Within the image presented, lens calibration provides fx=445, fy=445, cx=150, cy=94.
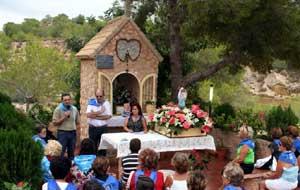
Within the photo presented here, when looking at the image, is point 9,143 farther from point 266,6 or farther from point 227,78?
point 227,78

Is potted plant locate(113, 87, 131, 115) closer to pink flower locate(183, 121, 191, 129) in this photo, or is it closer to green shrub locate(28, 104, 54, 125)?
green shrub locate(28, 104, 54, 125)

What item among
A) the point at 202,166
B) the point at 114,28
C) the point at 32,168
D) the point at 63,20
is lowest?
the point at 202,166

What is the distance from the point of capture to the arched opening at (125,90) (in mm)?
12070

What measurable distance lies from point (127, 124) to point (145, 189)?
455 cm

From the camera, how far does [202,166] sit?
8.51 meters

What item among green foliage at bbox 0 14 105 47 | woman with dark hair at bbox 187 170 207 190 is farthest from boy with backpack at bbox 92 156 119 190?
green foliage at bbox 0 14 105 47

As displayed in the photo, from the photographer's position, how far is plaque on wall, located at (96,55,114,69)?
10.9 m

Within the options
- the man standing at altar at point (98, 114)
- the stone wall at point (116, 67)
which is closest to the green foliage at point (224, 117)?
the stone wall at point (116, 67)

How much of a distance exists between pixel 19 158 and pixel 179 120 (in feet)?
12.9

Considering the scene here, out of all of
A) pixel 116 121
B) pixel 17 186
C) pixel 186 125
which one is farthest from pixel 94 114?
pixel 17 186

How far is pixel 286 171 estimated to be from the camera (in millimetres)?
6406

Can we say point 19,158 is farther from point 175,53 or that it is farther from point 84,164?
point 175,53

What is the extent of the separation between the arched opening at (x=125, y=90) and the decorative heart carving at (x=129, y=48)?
773 millimetres

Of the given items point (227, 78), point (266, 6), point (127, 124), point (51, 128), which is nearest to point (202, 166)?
point (127, 124)
